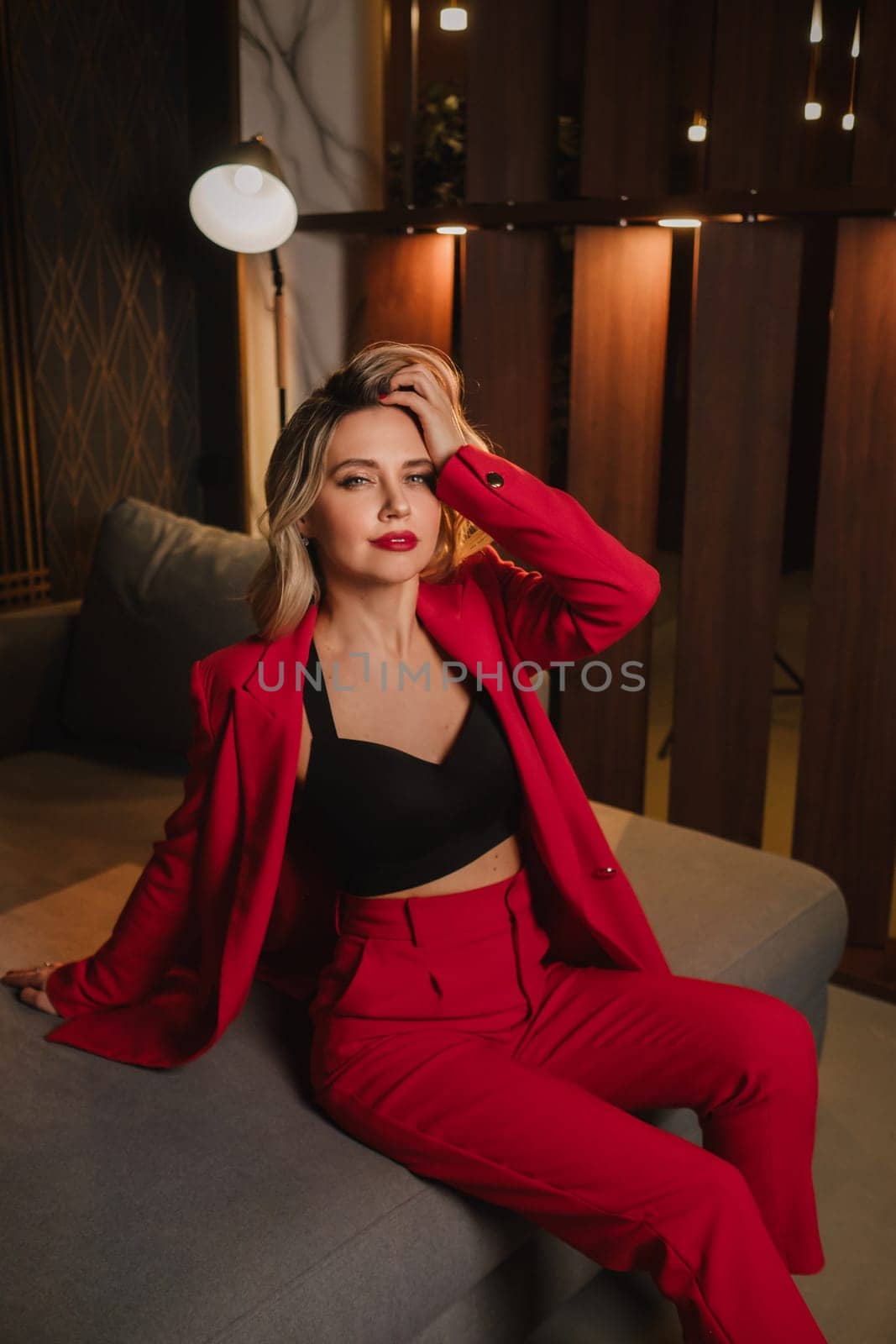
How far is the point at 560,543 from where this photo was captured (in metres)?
1.35

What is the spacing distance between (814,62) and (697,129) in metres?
0.29

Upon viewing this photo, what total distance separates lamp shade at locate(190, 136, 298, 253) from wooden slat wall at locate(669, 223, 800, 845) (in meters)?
0.99

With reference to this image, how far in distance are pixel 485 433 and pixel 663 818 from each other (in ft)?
3.78

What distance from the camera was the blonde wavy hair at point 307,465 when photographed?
1.37m

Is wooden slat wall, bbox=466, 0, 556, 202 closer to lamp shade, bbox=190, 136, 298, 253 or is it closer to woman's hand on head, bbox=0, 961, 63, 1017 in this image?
lamp shade, bbox=190, 136, 298, 253

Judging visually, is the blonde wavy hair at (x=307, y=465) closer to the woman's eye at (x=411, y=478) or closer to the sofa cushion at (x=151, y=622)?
the woman's eye at (x=411, y=478)

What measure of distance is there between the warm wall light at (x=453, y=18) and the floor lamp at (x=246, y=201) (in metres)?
0.49

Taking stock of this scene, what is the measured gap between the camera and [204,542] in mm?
2471

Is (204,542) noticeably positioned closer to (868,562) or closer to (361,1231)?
(868,562)

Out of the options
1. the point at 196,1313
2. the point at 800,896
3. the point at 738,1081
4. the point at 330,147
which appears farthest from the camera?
the point at 330,147

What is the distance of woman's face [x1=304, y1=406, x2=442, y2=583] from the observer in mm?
1355

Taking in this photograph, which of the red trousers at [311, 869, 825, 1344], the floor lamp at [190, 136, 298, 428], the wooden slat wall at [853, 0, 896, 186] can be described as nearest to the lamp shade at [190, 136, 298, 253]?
the floor lamp at [190, 136, 298, 428]

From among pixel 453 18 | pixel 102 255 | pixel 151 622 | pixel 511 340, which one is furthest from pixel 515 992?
pixel 102 255

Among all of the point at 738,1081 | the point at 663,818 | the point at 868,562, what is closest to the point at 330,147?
the point at 868,562
